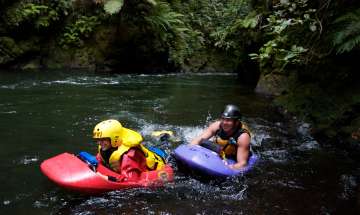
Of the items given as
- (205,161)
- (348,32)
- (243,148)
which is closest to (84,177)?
(205,161)

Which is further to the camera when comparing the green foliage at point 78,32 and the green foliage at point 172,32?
the green foliage at point 172,32

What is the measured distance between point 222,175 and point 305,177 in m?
1.17

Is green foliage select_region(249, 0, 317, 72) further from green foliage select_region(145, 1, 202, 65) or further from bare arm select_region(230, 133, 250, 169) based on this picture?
green foliage select_region(145, 1, 202, 65)

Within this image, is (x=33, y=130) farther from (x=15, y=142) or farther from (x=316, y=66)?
(x=316, y=66)

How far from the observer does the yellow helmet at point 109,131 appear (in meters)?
5.35

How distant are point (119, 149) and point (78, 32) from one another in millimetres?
11626

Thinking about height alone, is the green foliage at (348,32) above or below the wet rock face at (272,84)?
above

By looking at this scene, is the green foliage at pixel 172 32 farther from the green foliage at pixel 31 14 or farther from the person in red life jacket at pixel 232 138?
the person in red life jacket at pixel 232 138

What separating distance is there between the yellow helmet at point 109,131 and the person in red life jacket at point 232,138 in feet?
5.12

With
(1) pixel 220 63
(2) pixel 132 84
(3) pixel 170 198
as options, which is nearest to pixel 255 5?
(2) pixel 132 84

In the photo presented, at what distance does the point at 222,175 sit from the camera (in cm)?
594

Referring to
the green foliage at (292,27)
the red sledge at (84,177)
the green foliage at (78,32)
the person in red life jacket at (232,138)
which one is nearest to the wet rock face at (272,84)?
the green foliage at (292,27)

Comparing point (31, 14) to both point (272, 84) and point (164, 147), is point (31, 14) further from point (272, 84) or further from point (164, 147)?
point (164, 147)

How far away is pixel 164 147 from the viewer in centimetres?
753
